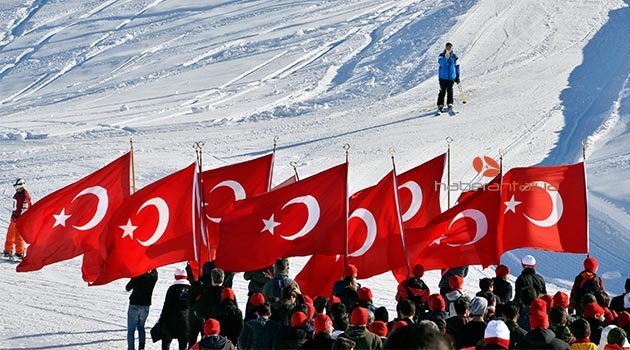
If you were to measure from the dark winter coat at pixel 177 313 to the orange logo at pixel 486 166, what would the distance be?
9.89 metres

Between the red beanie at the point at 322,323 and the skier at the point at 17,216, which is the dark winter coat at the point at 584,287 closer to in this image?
the red beanie at the point at 322,323

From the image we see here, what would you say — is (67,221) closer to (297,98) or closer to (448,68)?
(448,68)

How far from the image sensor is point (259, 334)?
9734 mm

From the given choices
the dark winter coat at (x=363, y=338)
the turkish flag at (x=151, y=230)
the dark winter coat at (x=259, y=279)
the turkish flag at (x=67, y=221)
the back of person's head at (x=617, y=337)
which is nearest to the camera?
the back of person's head at (x=617, y=337)

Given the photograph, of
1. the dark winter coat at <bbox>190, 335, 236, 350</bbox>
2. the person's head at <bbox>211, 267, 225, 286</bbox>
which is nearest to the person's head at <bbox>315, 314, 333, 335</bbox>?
the dark winter coat at <bbox>190, 335, 236, 350</bbox>

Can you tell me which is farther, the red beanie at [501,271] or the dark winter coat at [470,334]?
the red beanie at [501,271]

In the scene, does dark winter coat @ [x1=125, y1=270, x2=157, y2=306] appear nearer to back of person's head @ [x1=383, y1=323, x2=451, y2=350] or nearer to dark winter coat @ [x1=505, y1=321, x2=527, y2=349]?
dark winter coat @ [x1=505, y1=321, x2=527, y2=349]

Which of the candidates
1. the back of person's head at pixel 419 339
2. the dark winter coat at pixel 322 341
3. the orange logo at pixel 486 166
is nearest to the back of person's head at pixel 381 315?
the dark winter coat at pixel 322 341

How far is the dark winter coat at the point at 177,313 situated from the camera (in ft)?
38.8

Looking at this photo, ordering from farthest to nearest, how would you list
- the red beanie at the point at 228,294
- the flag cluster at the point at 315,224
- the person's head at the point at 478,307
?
the flag cluster at the point at 315,224, the red beanie at the point at 228,294, the person's head at the point at 478,307

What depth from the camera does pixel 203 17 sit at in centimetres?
3866

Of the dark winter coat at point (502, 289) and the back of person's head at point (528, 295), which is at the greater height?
the dark winter coat at point (502, 289)

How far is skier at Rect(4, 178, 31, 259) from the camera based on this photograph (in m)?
15.9

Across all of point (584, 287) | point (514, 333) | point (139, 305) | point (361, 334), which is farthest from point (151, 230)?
point (514, 333)
